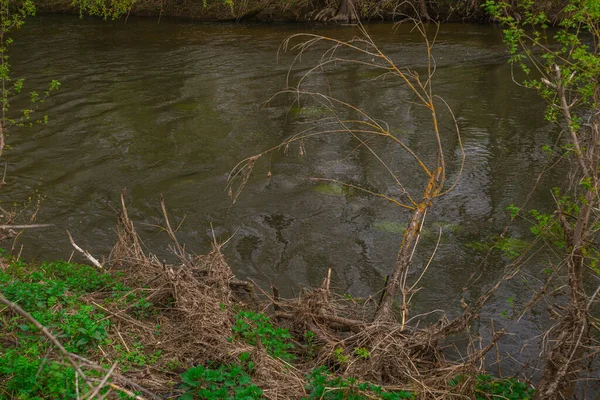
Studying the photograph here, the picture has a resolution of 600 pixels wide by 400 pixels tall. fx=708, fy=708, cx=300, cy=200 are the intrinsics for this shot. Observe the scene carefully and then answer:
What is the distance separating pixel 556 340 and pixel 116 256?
4227 millimetres

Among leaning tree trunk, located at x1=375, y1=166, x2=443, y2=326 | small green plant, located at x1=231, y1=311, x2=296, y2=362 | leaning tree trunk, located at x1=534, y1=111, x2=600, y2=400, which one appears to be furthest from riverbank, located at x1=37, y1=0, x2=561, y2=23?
leaning tree trunk, located at x1=534, y1=111, x2=600, y2=400

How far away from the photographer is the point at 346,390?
490 cm

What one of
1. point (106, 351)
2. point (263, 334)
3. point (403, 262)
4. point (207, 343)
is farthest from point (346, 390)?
point (106, 351)

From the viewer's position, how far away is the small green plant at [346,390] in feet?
16.0

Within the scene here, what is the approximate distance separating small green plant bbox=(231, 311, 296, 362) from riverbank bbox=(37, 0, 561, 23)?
17.9m

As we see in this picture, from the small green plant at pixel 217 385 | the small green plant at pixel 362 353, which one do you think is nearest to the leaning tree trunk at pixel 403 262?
the small green plant at pixel 362 353

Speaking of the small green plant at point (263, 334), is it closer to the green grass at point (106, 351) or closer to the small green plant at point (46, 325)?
the green grass at point (106, 351)

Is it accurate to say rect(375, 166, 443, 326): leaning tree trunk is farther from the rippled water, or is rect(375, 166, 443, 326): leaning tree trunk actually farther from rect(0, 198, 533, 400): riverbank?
the rippled water

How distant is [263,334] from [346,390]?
3.45 feet

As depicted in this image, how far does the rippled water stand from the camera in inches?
352

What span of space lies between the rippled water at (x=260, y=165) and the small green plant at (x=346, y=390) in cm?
253

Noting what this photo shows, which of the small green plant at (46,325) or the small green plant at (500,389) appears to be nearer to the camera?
the small green plant at (46,325)

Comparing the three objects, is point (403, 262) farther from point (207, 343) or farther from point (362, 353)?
point (207, 343)

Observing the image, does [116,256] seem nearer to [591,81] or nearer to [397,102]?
[591,81]
